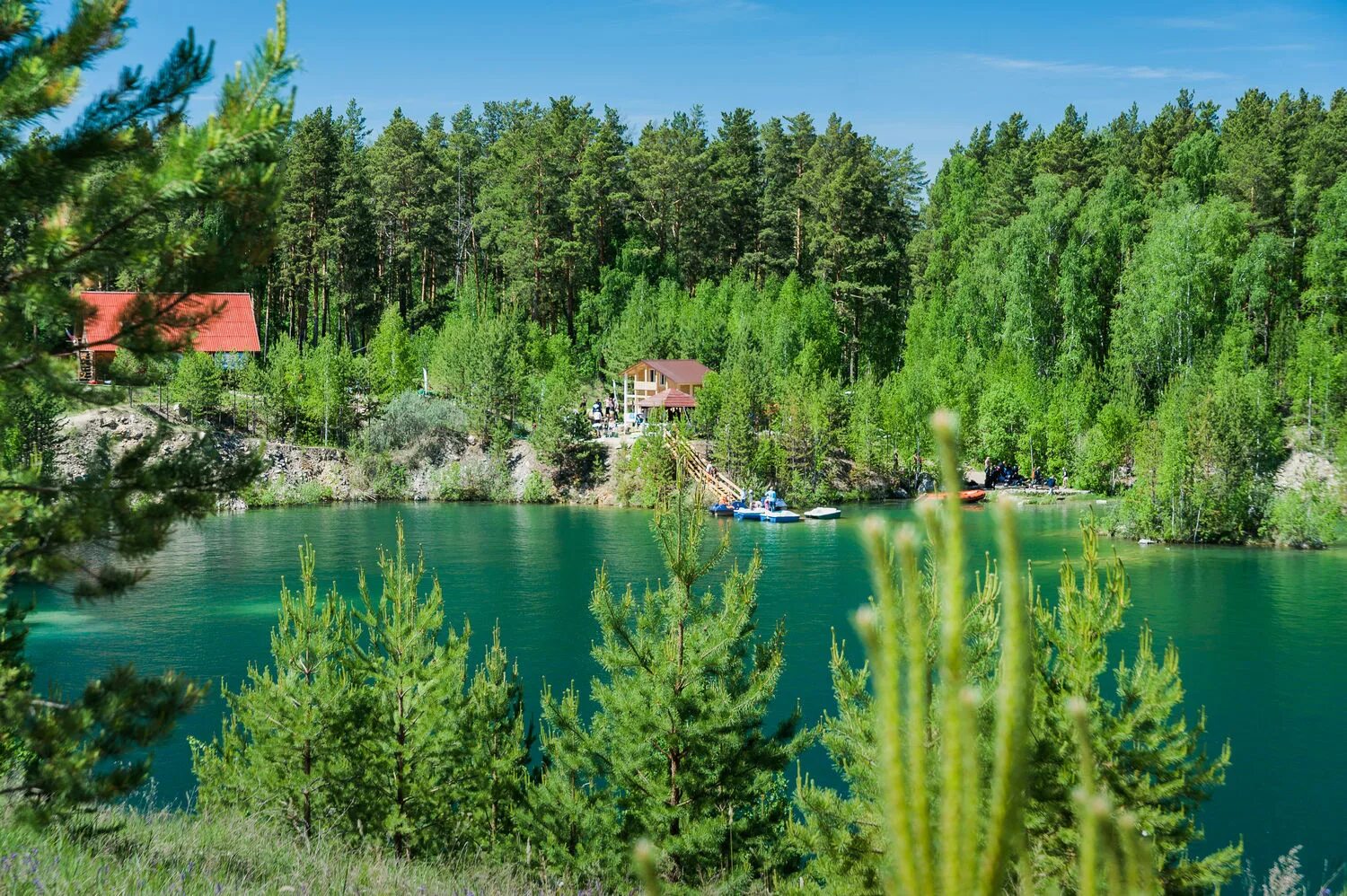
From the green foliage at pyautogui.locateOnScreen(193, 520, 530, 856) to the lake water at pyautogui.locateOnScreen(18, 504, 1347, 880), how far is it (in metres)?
2.30

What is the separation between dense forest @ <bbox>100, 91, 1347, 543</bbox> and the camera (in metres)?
47.9

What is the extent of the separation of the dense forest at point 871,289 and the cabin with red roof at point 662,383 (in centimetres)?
127

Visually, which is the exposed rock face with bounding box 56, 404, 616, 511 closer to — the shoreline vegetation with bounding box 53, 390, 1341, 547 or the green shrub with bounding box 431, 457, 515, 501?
the shoreline vegetation with bounding box 53, 390, 1341, 547

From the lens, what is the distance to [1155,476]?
40.3 metres

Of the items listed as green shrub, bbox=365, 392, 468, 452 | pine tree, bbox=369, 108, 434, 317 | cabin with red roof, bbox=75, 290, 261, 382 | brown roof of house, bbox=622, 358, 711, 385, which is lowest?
cabin with red roof, bbox=75, 290, 261, 382

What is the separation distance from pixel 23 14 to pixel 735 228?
2586 inches

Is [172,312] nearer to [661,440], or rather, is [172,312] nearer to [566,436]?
[661,440]

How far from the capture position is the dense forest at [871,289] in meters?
47.9

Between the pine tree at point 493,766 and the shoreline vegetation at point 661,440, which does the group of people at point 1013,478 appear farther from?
the pine tree at point 493,766

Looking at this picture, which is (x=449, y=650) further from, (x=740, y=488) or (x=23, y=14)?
(x=740, y=488)

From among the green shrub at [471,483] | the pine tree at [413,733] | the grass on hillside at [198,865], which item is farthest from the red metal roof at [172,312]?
the green shrub at [471,483]

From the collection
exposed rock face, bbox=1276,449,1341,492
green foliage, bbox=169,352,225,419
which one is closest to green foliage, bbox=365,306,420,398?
green foliage, bbox=169,352,225,419

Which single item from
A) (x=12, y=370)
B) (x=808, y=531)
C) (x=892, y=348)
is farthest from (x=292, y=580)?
(x=892, y=348)

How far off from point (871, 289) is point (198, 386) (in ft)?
124
